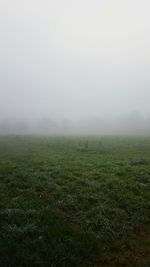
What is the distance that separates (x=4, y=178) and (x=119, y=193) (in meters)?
7.02

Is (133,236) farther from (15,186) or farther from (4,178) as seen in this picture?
(4,178)

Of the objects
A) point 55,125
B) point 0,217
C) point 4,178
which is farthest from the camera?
point 55,125

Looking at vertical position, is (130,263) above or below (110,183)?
below

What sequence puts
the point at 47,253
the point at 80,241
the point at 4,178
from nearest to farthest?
the point at 47,253
the point at 80,241
the point at 4,178

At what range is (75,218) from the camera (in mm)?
12516

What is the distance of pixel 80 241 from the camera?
1037cm

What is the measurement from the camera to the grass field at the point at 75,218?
9.53 meters

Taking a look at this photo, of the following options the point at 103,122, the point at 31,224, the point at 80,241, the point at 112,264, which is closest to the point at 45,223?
the point at 31,224

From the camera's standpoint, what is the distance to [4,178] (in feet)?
60.7

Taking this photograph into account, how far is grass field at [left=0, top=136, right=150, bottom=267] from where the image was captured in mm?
9531

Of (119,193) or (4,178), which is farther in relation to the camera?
(4,178)

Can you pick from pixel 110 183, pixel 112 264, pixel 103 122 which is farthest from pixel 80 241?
pixel 103 122

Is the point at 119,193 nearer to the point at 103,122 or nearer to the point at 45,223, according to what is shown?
the point at 45,223

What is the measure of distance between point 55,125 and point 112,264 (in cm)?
14826
